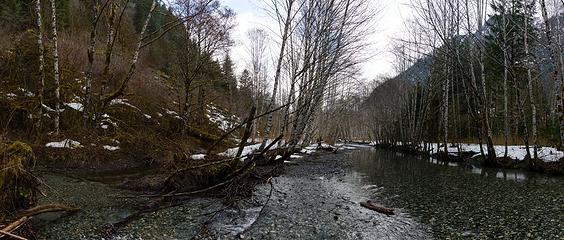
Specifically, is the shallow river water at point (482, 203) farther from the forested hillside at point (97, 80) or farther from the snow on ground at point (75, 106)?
the snow on ground at point (75, 106)

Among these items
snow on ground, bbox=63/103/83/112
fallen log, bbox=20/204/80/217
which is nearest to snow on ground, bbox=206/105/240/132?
snow on ground, bbox=63/103/83/112

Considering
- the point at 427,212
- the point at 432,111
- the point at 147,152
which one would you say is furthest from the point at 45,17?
the point at 432,111

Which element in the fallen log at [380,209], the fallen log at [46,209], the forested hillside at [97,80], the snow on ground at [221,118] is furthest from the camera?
the snow on ground at [221,118]

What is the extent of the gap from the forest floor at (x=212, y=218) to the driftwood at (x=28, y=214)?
0.14 m

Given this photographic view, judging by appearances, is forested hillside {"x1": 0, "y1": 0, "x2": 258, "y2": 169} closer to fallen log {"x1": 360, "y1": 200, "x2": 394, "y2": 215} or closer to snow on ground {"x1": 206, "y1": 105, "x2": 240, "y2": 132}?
snow on ground {"x1": 206, "y1": 105, "x2": 240, "y2": 132}

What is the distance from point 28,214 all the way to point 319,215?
17.6ft

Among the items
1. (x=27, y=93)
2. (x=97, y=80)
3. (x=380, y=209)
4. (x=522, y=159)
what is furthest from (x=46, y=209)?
(x=522, y=159)

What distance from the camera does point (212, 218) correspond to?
264 inches

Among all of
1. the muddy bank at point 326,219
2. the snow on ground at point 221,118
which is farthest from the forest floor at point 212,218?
the snow on ground at point 221,118

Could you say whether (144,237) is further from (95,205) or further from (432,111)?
(432,111)

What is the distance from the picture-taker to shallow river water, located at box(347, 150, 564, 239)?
6371mm

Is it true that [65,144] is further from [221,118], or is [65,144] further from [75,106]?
[221,118]

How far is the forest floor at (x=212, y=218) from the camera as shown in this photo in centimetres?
569

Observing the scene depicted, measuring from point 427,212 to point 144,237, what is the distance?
6.27 m
